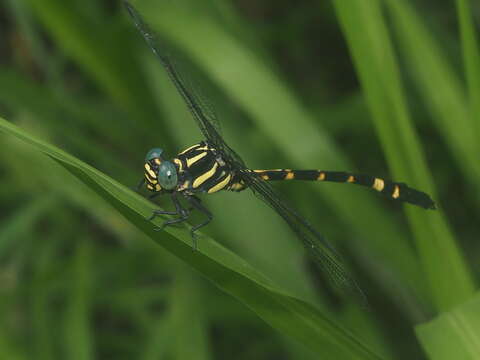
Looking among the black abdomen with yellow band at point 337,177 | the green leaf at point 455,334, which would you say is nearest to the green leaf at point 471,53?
the black abdomen with yellow band at point 337,177

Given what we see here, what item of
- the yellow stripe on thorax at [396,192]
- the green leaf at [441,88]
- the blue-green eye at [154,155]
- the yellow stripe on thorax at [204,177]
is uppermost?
the green leaf at [441,88]

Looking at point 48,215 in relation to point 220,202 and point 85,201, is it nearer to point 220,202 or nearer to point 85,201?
point 85,201

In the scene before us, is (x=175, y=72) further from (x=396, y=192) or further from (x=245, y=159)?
(x=396, y=192)

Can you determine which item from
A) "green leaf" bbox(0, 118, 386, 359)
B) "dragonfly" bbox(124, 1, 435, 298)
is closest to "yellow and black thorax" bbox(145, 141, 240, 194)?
"dragonfly" bbox(124, 1, 435, 298)

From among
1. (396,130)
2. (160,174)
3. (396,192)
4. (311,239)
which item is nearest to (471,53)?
(396,130)

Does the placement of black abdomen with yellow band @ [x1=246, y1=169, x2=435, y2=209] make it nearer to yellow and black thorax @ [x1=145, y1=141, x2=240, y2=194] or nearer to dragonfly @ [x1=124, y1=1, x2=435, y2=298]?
dragonfly @ [x1=124, y1=1, x2=435, y2=298]

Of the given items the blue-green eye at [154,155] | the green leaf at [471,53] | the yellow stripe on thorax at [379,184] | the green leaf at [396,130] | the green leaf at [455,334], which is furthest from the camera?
the yellow stripe on thorax at [379,184]

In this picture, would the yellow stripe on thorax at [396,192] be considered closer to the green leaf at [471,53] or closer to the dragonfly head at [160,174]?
the green leaf at [471,53]
